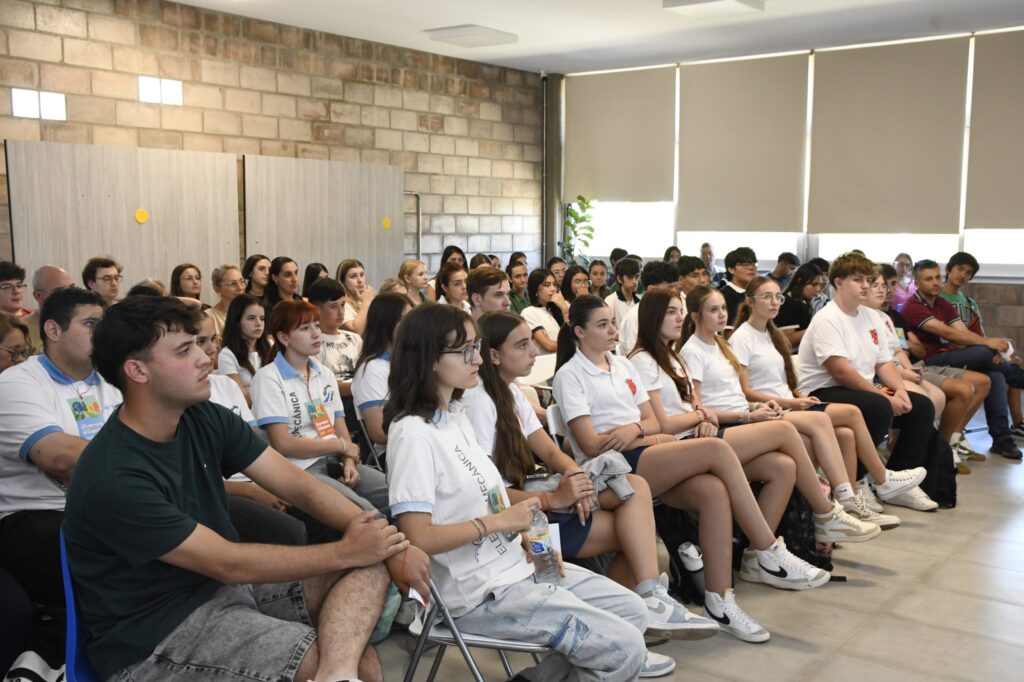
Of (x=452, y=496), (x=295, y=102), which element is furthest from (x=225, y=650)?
(x=295, y=102)

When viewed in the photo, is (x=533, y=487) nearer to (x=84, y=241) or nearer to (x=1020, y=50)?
(x=84, y=241)

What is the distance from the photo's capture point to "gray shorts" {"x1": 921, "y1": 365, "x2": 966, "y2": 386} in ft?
19.3

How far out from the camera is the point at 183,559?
1779 mm

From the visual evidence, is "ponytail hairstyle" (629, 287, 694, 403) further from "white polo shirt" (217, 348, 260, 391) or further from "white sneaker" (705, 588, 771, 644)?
"white polo shirt" (217, 348, 260, 391)

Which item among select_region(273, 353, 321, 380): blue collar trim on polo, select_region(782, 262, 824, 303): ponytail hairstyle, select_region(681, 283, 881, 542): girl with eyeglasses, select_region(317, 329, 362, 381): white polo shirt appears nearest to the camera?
select_region(273, 353, 321, 380): blue collar trim on polo

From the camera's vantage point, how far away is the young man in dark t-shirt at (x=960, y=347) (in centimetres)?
620

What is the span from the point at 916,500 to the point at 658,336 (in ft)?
6.39

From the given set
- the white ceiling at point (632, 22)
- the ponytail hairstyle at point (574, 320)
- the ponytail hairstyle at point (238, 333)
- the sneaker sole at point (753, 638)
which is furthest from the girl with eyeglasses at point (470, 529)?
the white ceiling at point (632, 22)

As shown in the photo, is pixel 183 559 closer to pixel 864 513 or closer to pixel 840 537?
pixel 840 537

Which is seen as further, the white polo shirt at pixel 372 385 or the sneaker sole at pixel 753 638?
the white polo shirt at pixel 372 385

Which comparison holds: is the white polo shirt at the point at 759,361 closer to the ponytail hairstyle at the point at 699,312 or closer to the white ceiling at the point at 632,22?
the ponytail hairstyle at the point at 699,312

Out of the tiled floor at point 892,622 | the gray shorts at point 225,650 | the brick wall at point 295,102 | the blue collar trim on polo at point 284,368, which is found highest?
the brick wall at point 295,102

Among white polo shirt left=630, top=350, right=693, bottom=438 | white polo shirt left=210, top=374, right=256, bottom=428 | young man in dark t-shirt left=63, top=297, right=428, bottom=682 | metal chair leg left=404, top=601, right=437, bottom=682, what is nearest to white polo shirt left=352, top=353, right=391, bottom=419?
white polo shirt left=210, top=374, right=256, bottom=428

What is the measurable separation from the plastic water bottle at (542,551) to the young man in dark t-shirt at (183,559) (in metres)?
0.45
